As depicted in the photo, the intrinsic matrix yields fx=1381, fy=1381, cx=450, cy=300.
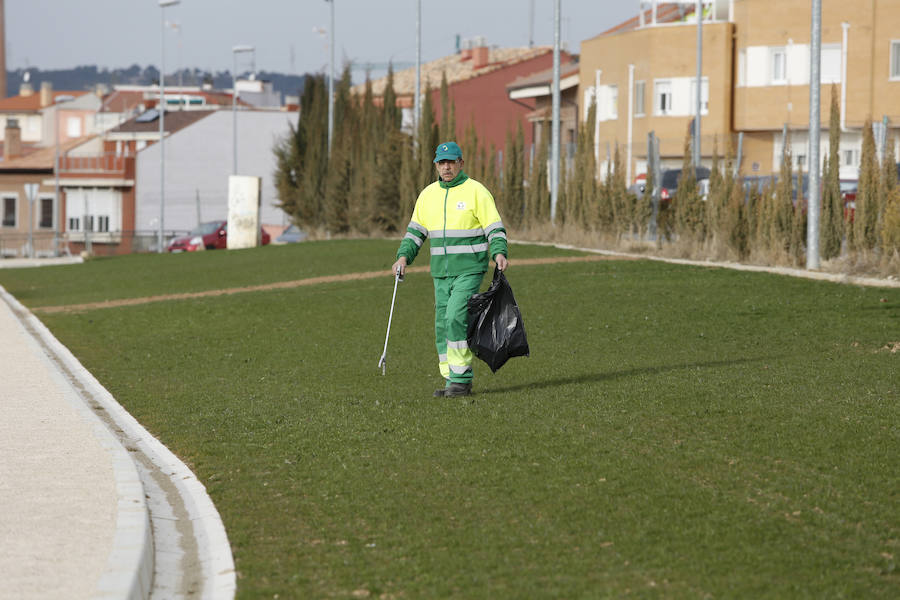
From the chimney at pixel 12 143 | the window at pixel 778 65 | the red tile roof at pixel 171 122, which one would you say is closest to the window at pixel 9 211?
the chimney at pixel 12 143

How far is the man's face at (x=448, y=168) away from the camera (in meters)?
10.1

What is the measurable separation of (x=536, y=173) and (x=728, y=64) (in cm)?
1984

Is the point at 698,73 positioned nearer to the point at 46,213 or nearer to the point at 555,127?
the point at 555,127

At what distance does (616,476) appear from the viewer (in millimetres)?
7297

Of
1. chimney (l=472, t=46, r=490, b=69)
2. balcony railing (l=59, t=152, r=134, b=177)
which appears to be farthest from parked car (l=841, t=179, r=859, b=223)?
balcony railing (l=59, t=152, r=134, b=177)

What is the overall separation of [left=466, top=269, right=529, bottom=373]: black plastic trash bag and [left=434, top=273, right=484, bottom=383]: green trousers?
7cm

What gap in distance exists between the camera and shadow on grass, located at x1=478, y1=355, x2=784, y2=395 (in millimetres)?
11027

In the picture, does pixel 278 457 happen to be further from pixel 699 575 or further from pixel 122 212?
pixel 122 212

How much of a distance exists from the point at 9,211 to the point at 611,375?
7029 cm

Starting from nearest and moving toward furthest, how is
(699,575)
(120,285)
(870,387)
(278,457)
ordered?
(699,575) < (278,457) < (870,387) < (120,285)

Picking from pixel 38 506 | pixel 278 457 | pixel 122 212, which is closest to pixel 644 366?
pixel 278 457

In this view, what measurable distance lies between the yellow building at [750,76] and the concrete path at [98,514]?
3554cm

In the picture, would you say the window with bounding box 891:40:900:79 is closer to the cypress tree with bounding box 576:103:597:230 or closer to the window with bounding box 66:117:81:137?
the cypress tree with bounding box 576:103:597:230

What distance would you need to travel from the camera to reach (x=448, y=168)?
33.2 feet
